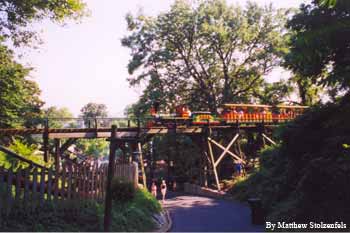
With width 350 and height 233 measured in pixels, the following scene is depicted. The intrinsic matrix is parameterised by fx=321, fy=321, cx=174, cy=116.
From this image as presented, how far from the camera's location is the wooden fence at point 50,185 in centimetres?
713

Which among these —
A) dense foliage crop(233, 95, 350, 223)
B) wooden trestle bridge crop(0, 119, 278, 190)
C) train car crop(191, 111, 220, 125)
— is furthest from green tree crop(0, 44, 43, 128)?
dense foliage crop(233, 95, 350, 223)

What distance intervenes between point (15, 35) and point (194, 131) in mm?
11814

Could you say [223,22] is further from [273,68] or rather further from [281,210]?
[281,210]

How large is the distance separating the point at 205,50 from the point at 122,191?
25.1m

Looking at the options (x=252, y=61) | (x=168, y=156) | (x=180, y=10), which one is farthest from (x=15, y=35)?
(x=252, y=61)

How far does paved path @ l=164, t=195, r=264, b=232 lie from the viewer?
35.9 feet

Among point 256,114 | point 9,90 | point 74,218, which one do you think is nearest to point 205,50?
point 256,114

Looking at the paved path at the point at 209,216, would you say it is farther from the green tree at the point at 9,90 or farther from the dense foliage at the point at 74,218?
the green tree at the point at 9,90

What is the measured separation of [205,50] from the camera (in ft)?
109

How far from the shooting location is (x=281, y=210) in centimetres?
1077

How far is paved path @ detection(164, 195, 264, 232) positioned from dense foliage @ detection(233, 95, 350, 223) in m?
1.11

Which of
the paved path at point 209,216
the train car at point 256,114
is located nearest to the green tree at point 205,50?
the train car at point 256,114

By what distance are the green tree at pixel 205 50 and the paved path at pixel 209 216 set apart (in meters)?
16.0

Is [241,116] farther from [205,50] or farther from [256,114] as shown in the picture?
[205,50]
